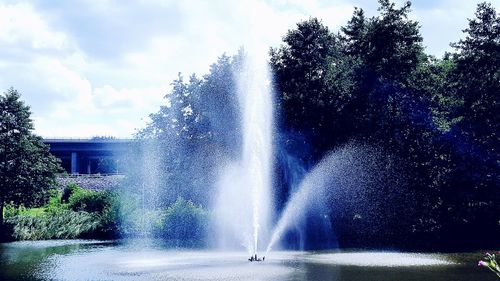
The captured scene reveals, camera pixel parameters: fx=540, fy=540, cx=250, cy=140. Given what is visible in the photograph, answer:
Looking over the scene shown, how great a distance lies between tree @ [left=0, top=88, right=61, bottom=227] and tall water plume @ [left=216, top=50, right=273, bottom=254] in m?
14.3

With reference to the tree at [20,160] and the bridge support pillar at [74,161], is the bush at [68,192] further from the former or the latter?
the bridge support pillar at [74,161]

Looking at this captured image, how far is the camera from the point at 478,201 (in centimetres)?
3859

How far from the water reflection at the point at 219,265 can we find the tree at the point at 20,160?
983 centimetres

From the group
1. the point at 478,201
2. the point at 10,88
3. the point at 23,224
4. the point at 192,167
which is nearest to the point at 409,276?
the point at 478,201

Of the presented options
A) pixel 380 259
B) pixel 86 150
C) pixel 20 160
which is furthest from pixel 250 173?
pixel 86 150

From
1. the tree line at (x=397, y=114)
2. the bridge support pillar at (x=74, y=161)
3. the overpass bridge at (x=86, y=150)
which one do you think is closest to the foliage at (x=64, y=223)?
the tree line at (x=397, y=114)

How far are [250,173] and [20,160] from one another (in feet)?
60.7

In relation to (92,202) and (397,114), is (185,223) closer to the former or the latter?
(92,202)

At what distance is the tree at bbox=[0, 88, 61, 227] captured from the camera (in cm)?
4259

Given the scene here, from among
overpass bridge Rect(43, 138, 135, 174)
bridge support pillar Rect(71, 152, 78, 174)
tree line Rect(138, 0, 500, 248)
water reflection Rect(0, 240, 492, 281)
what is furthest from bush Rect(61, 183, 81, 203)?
bridge support pillar Rect(71, 152, 78, 174)

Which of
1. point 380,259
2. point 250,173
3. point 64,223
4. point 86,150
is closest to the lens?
point 380,259

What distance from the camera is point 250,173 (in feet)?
132

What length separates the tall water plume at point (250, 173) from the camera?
3791cm

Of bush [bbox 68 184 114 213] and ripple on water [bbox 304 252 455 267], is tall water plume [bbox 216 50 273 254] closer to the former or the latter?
ripple on water [bbox 304 252 455 267]
